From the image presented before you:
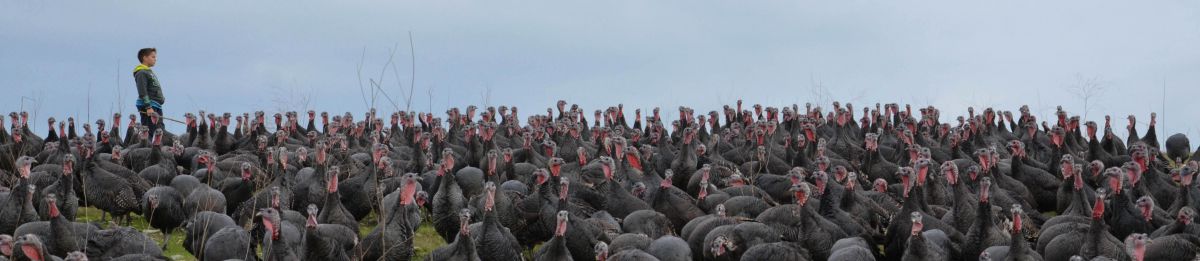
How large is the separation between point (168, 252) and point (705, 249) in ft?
19.0

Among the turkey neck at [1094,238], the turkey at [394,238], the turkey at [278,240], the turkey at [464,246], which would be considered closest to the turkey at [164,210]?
the turkey at [278,240]

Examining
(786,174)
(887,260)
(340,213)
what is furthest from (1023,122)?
(340,213)

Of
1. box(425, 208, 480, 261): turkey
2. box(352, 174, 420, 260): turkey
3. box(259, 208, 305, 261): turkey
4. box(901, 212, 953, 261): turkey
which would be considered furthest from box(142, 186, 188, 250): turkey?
box(901, 212, 953, 261): turkey

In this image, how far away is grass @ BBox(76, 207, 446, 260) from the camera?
1430 centimetres

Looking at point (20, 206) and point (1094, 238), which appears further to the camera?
point (20, 206)

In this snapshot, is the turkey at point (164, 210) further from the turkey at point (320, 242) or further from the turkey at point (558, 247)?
the turkey at point (558, 247)

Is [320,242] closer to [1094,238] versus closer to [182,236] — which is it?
[182,236]

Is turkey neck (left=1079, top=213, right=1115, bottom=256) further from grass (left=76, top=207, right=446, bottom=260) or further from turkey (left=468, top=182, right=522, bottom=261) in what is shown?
grass (left=76, top=207, right=446, bottom=260)

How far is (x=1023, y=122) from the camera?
82.4ft

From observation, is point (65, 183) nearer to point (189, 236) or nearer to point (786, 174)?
point (189, 236)

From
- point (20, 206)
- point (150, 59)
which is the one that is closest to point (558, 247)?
point (20, 206)

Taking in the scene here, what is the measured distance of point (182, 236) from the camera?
15.4 meters

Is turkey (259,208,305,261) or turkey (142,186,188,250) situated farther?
turkey (142,186,188,250)

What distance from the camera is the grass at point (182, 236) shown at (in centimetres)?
1430
